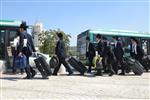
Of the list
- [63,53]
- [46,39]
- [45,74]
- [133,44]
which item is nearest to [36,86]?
[45,74]

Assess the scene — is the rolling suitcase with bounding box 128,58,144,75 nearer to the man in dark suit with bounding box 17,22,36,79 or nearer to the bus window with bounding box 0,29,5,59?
the man in dark suit with bounding box 17,22,36,79

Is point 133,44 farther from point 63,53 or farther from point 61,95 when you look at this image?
point 61,95

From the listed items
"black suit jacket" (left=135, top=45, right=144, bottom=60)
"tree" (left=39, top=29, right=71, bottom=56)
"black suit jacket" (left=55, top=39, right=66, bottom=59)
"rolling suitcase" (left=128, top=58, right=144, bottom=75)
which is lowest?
"tree" (left=39, top=29, right=71, bottom=56)

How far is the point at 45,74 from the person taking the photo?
13.7m

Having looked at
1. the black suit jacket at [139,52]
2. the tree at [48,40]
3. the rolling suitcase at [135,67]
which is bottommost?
the tree at [48,40]

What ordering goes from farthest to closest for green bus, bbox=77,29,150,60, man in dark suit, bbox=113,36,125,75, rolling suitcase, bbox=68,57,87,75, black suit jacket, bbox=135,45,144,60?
green bus, bbox=77,29,150,60
black suit jacket, bbox=135,45,144,60
man in dark suit, bbox=113,36,125,75
rolling suitcase, bbox=68,57,87,75

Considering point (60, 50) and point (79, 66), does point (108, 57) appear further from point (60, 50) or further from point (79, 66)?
point (60, 50)

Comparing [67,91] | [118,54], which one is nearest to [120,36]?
[118,54]

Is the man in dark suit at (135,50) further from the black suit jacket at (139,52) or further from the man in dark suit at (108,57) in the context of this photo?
the man in dark suit at (108,57)

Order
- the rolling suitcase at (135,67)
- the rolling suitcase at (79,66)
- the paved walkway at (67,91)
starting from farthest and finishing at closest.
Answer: the rolling suitcase at (135,67) → the rolling suitcase at (79,66) → the paved walkway at (67,91)

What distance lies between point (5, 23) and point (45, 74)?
259 inches

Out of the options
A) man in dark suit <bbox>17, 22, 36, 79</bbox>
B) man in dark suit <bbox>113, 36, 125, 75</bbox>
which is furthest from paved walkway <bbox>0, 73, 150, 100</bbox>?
man in dark suit <bbox>113, 36, 125, 75</bbox>

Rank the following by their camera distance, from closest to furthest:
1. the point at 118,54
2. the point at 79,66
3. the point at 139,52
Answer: the point at 79,66, the point at 118,54, the point at 139,52

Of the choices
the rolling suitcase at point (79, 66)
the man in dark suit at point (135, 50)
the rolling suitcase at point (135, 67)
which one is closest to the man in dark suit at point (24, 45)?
the rolling suitcase at point (79, 66)
